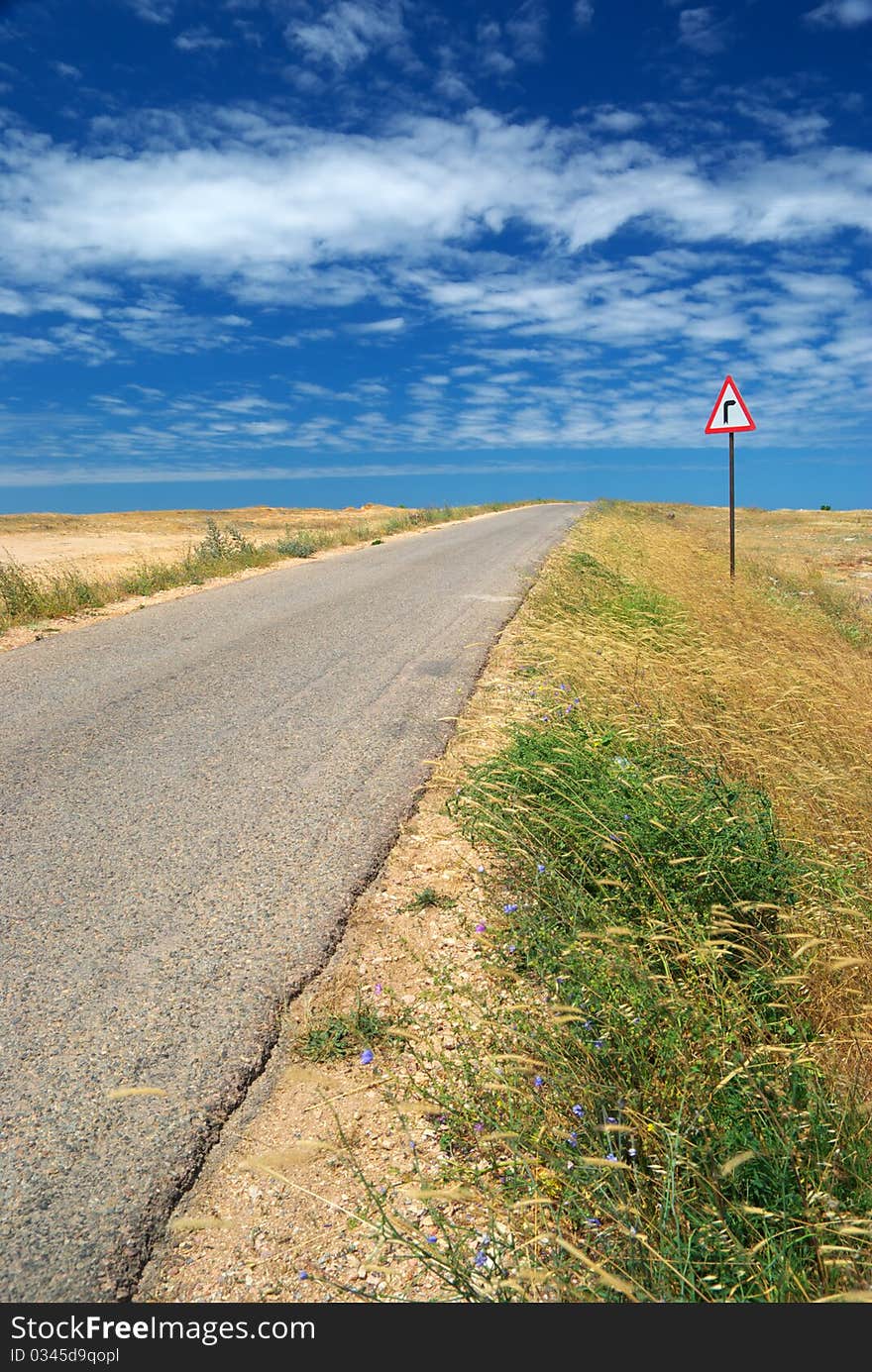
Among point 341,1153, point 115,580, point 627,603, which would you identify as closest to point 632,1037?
point 341,1153

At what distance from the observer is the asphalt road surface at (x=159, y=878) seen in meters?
2.11

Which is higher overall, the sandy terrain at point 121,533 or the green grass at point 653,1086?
the sandy terrain at point 121,533

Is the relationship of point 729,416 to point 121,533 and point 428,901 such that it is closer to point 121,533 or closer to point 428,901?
point 428,901

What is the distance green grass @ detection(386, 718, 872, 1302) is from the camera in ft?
5.45

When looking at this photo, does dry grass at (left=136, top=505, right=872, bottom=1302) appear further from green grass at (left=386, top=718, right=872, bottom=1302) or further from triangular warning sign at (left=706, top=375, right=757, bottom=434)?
triangular warning sign at (left=706, top=375, right=757, bottom=434)

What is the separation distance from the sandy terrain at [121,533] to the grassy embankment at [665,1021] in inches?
708

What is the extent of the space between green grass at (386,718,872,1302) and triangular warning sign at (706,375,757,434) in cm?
1029

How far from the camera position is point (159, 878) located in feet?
11.9

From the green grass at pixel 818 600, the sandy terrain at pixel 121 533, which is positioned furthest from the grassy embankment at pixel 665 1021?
the sandy terrain at pixel 121 533

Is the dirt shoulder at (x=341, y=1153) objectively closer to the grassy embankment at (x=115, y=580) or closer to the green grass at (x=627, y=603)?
the green grass at (x=627, y=603)

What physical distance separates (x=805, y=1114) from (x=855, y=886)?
1281 millimetres

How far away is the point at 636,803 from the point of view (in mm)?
3160

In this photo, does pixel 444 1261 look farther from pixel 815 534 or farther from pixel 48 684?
pixel 815 534

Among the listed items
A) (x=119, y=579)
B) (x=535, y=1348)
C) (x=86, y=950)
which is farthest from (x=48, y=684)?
(x=119, y=579)
